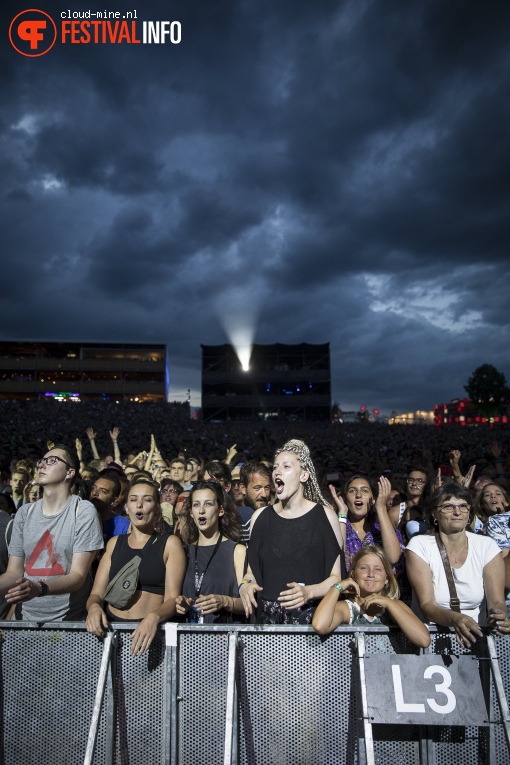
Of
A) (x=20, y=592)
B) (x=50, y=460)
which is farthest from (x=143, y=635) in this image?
(x=50, y=460)

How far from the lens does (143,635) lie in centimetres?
270

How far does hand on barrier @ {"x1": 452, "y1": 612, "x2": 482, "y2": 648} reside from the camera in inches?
103

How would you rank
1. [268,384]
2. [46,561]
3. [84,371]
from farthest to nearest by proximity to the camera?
[84,371] < [268,384] < [46,561]

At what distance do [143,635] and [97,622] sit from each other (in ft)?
0.84

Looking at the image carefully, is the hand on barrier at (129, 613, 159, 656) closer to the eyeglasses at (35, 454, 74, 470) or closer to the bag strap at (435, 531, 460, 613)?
the eyeglasses at (35, 454, 74, 470)

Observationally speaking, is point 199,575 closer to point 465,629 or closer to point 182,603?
point 182,603

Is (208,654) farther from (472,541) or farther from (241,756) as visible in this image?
(472,541)

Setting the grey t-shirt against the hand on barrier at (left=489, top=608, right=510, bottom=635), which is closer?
the hand on barrier at (left=489, top=608, right=510, bottom=635)

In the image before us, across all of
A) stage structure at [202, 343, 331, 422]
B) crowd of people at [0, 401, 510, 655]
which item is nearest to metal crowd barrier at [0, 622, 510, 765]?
crowd of people at [0, 401, 510, 655]

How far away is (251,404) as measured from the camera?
58.3 metres

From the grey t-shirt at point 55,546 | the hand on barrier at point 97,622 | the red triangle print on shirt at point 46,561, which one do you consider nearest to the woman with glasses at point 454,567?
the hand on barrier at point 97,622

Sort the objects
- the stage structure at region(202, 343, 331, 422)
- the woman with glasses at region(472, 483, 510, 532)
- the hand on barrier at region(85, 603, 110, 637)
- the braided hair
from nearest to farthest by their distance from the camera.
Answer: the hand on barrier at region(85, 603, 110, 637) → the braided hair → the woman with glasses at region(472, 483, 510, 532) → the stage structure at region(202, 343, 331, 422)

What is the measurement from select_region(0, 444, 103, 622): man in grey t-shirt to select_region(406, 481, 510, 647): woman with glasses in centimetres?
196

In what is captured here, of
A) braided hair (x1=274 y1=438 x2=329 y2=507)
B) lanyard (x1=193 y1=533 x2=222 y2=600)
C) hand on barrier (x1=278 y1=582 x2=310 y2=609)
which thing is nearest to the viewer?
hand on barrier (x1=278 y1=582 x2=310 y2=609)
